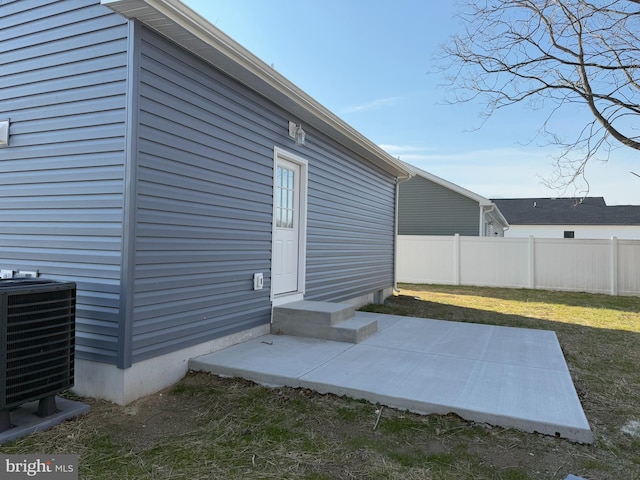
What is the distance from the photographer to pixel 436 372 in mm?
3865

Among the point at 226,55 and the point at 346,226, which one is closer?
the point at 226,55

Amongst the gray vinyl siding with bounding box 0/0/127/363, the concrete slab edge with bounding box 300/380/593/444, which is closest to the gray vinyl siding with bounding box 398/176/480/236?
the concrete slab edge with bounding box 300/380/593/444

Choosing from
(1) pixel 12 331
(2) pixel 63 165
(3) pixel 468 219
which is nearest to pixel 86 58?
(2) pixel 63 165

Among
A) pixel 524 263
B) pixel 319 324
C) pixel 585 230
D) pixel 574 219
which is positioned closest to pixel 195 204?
pixel 319 324

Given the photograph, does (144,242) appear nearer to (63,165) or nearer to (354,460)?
(63,165)

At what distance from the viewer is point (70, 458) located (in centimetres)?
245

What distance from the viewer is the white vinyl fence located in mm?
12008

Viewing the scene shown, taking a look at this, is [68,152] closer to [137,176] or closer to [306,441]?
[137,176]

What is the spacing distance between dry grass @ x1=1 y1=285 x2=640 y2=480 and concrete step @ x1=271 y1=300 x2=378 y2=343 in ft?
5.01

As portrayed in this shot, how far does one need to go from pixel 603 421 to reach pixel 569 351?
2.43 metres

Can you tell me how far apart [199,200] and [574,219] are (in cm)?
3273

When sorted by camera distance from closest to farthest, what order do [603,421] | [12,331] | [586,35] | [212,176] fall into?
[12,331], [603,421], [212,176], [586,35]

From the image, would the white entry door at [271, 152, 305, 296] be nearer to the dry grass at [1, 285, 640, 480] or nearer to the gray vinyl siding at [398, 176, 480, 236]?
the dry grass at [1, 285, 640, 480]

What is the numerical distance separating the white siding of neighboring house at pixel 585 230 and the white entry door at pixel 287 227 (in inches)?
1134
